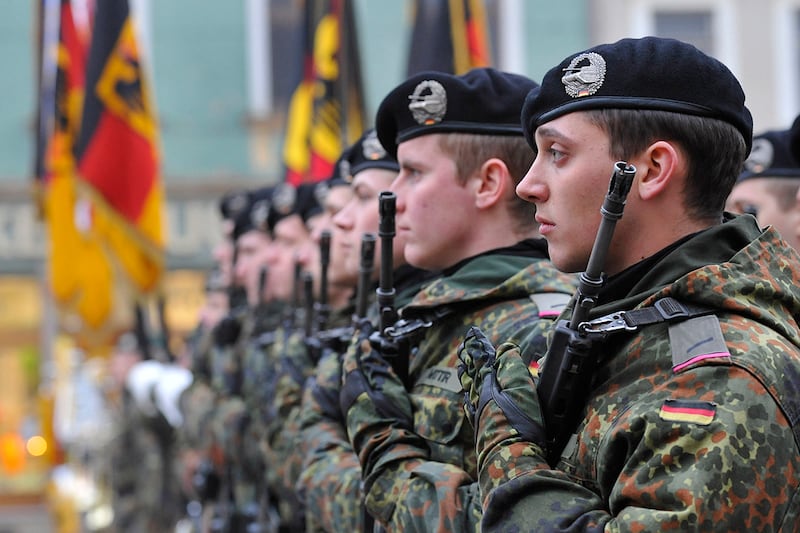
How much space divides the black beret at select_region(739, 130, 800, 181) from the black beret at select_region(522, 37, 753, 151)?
1.85 m

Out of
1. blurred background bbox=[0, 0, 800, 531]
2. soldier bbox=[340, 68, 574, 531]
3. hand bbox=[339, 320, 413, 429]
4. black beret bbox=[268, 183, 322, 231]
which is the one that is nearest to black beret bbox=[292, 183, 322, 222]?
black beret bbox=[268, 183, 322, 231]

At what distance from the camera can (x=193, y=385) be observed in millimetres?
6895

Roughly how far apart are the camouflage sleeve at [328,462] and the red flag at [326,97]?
3.96 metres

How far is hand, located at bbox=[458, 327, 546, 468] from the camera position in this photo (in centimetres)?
202

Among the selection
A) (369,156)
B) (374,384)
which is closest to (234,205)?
(369,156)

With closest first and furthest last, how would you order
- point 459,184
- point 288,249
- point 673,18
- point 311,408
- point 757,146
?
point 459,184 → point 311,408 → point 757,146 → point 288,249 → point 673,18

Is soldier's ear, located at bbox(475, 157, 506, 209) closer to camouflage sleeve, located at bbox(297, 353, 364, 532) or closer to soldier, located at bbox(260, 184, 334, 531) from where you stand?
camouflage sleeve, located at bbox(297, 353, 364, 532)

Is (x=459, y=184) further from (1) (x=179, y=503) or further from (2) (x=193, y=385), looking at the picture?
(1) (x=179, y=503)

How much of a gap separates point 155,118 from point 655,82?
38.1ft

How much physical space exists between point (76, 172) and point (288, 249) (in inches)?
140

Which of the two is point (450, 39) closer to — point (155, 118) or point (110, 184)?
point (110, 184)

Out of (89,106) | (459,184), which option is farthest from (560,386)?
(89,106)

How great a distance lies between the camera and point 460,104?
2.94 metres

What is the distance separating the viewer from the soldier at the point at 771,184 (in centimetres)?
381
